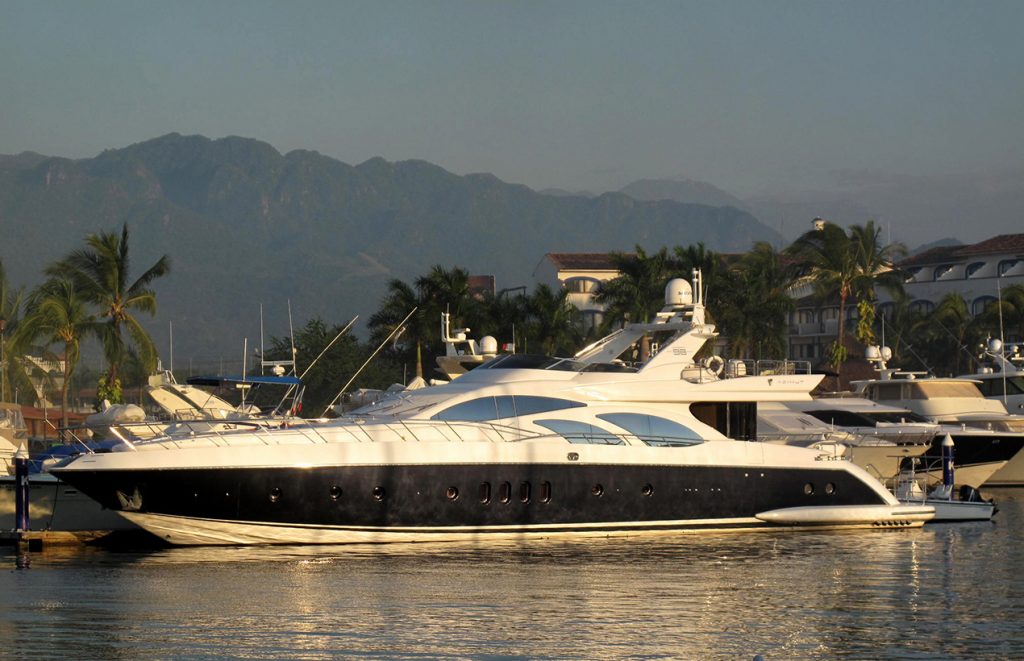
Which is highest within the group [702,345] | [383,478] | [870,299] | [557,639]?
[870,299]

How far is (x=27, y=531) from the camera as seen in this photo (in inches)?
1139

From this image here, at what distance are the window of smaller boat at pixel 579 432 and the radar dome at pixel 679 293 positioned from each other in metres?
5.03

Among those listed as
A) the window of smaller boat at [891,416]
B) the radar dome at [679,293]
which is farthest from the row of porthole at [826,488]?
the window of smaller boat at [891,416]

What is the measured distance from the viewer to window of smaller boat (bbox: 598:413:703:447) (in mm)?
29203

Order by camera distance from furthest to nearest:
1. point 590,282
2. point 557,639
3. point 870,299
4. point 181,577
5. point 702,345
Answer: point 590,282 < point 870,299 < point 702,345 < point 181,577 < point 557,639

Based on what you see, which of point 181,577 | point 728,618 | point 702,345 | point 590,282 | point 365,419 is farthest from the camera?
point 590,282

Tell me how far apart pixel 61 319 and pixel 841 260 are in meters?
35.5

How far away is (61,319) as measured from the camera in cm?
5078

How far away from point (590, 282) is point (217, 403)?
69.2 m

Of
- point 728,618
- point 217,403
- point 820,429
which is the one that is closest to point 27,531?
point 217,403

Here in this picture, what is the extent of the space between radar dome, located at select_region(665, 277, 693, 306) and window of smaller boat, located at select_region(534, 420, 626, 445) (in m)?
5.03

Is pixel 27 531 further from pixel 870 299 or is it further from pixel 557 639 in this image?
pixel 870 299

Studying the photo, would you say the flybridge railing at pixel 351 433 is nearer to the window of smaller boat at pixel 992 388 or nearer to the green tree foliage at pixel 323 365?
the window of smaller boat at pixel 992 388

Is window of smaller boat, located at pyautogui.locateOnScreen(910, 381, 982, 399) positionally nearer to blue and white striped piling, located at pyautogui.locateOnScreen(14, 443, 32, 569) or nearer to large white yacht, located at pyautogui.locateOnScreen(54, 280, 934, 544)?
large white yacht, located at pyautogui.locateOnScreen(54, 280, 934, 544)
